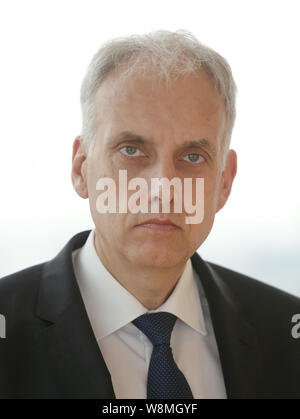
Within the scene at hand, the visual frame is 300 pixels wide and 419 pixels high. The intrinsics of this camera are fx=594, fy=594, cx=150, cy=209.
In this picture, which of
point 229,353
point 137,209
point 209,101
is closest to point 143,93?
point 209,101

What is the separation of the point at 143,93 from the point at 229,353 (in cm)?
83

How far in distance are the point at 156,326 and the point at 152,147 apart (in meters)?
0.54

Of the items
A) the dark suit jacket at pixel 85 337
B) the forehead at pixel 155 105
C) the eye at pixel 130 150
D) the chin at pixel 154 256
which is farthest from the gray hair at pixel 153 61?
the dark suit jacket at pixel 85 337

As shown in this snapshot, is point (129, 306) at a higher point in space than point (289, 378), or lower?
higher

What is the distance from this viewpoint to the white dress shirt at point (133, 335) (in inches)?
69.5

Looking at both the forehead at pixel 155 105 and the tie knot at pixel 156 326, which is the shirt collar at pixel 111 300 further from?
the forehead at pixel 155 105

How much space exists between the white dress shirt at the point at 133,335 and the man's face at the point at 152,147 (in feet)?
0.42

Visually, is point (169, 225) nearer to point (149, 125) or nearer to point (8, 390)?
point (149, 125)

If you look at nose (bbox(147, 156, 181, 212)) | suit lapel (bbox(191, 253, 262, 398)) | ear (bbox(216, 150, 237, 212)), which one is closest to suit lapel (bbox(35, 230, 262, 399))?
suit lapel (bbox(191, 253, 262, 398))

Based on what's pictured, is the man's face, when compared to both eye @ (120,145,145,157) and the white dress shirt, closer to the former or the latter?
eye @ (120,145,145,157)

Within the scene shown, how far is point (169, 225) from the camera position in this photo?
1715mm

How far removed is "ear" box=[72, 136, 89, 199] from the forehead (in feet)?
0.49

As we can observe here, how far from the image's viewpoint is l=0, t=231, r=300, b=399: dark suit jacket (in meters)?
1.64

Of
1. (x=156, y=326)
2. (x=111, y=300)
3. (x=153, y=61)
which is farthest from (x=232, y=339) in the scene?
(x=153, y=61)
